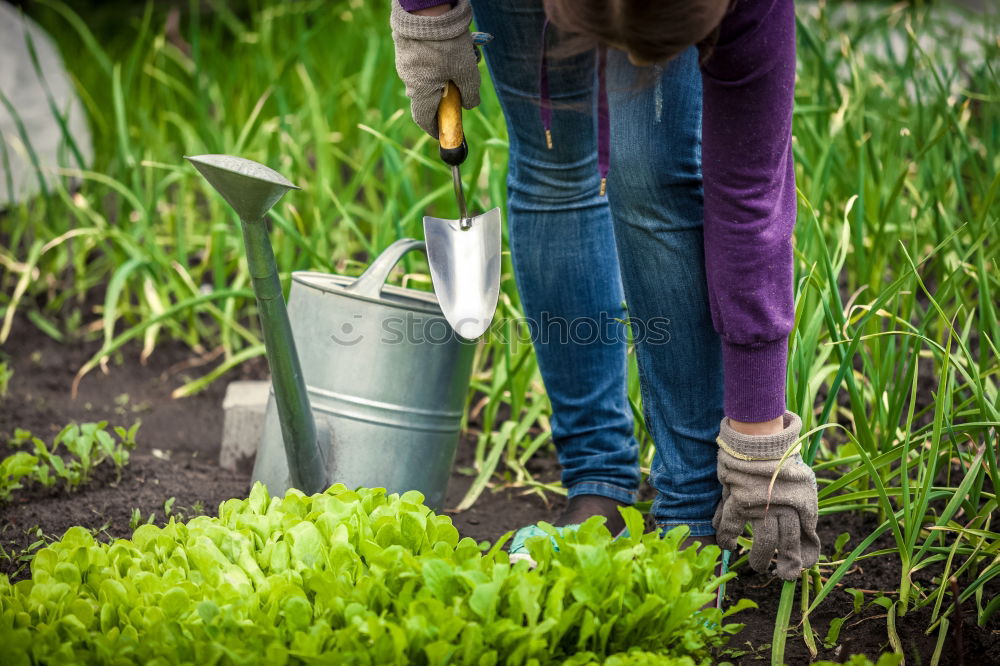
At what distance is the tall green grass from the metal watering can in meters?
0.20

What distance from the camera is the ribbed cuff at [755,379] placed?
1071 mm

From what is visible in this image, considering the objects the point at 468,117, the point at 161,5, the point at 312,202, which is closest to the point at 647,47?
the point at 468,117

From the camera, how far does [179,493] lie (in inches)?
61.0

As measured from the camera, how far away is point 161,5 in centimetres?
479

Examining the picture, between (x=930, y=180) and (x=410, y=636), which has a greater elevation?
(x=930, y=180)

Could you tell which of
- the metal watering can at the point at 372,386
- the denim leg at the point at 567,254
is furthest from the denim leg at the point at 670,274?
the metal watering can at the point at 372,386

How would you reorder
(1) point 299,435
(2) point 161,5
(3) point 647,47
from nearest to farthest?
(3) point 647,47 < (1) point 299,435 < (2) point 161,5

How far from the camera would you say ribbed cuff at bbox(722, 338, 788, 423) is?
107 cm

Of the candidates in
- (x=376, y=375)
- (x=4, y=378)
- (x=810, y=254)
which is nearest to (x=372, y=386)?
(x=376, y=375)

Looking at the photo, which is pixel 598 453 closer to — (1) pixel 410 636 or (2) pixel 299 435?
(2) pixel 299 435

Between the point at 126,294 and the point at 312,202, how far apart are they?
52 centimetres

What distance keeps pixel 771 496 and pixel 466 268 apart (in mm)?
503

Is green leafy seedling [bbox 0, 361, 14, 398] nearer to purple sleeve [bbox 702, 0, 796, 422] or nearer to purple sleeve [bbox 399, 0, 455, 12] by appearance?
purple sleeve [bbox 399, 0, 455, 12]

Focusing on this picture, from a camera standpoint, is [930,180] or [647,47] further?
[930,180]
